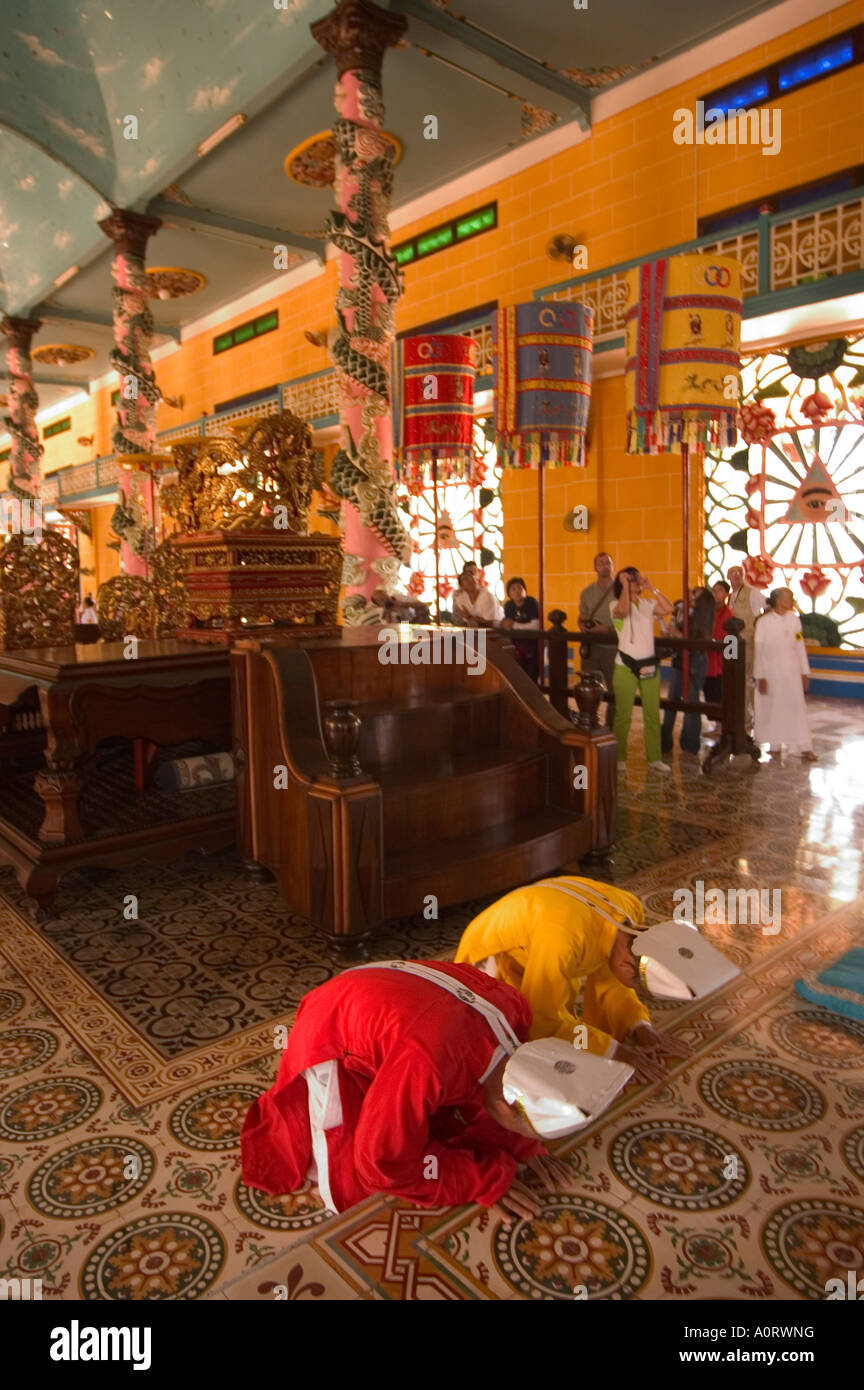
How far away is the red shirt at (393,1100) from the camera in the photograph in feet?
5.40

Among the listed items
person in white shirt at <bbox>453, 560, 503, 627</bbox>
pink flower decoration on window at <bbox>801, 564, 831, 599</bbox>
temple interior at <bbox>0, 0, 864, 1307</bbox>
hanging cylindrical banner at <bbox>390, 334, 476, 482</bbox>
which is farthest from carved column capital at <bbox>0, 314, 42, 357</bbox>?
pink flower decoration on window at <bbox>801, 564, 831, 599</bbox>

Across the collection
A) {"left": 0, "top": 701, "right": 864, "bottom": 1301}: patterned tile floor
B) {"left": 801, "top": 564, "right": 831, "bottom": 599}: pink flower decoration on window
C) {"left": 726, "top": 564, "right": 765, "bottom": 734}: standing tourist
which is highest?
{"left": 801, "top": 564, "right": 831, "bottom": 599}: pink flower decoration on window

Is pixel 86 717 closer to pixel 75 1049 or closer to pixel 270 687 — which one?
pixel 270 687

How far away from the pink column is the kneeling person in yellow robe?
534 centimetres

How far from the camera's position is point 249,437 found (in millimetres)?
4387

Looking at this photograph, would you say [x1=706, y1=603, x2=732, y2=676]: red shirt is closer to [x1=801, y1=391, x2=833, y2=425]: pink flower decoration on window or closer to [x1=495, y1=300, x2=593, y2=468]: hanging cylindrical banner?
[x1=495, y1=300, x2=593, y2=468]: hanging cylindrical banner

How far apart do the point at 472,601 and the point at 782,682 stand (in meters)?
2.81

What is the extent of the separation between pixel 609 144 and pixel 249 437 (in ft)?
23.6

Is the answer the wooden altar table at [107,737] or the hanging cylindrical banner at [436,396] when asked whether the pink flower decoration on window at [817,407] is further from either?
the wooden altar table at [107,737]

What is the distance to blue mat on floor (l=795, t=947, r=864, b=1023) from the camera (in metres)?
2.43

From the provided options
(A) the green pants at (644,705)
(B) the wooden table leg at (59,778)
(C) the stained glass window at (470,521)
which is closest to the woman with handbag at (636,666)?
(A) the green pants at (644,705)

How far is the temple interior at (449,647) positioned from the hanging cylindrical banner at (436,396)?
1.4 inches

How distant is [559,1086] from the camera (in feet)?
5.08

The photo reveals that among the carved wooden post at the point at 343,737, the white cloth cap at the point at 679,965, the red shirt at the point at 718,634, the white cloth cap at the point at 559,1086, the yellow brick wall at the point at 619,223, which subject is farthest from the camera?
the yellow brick wall at the point at 619,223
